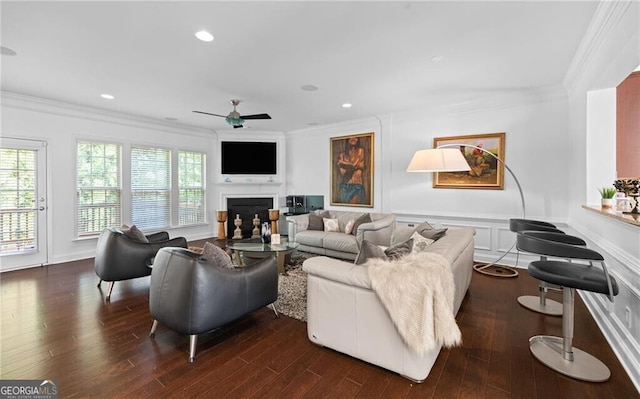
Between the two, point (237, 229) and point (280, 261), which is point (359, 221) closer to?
point (280, 261)

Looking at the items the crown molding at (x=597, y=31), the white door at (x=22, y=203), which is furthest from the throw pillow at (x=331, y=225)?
the white door at (x=22, y=203)

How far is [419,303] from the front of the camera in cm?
176

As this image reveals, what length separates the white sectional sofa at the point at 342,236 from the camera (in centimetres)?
466

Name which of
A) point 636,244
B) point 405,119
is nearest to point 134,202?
point 405,119

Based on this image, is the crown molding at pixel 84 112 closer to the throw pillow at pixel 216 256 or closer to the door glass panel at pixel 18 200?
the door glass panel at pixel 18 200

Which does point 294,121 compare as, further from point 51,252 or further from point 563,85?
point 51,252

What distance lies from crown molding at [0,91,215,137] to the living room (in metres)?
0.02

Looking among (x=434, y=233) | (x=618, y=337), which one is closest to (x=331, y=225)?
(x=434, y=233)

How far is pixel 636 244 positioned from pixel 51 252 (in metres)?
7.47

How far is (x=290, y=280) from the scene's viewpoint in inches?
153

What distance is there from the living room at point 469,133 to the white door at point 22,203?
11cm

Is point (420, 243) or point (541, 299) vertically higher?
point (420, 243)

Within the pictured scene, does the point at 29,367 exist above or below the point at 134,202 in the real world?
below

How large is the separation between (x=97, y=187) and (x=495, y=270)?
23.6 ft
